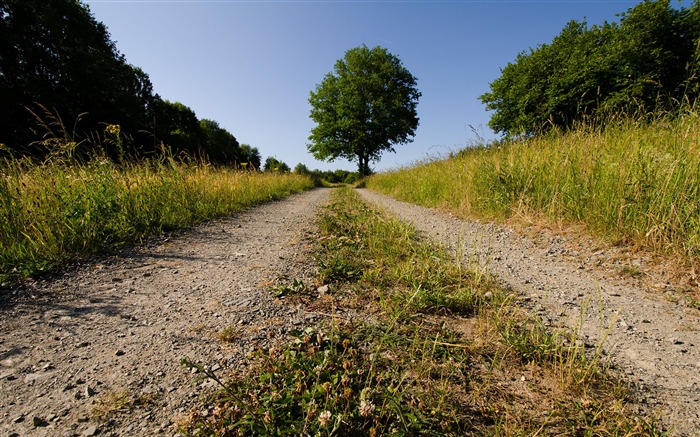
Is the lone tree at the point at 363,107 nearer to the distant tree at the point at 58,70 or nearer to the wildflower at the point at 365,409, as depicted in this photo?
the distant tree at the point at 58,70

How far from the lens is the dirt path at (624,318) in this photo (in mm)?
1106

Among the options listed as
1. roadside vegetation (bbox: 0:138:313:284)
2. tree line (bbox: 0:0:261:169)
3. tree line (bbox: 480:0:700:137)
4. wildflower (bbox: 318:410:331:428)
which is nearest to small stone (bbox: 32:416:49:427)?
wildflower (bbox: 318:410:331:428)

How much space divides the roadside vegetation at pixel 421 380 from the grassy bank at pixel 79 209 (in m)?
2.64

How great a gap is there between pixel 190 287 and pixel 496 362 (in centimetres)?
203

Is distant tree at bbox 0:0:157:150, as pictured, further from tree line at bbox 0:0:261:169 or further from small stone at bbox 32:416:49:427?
small stone at bbox 32:416:49:427

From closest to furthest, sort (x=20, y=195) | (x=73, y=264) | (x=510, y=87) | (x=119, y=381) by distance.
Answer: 1. (x=119, y=381)
2. (x=73, y=264)
3. (x=20, y=195)
4. (x=510, y=87)

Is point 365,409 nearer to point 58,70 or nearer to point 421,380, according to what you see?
point 421,380

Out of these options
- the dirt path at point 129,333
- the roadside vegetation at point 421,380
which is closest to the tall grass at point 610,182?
the roadside vegetation at point 421,380

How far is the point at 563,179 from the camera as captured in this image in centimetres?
383

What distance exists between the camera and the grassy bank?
2.68 metres

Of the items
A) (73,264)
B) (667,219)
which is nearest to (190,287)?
(73,264)

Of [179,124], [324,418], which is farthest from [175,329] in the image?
[179,124]

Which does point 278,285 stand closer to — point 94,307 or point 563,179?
point 94,307

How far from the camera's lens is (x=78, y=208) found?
3.17m
